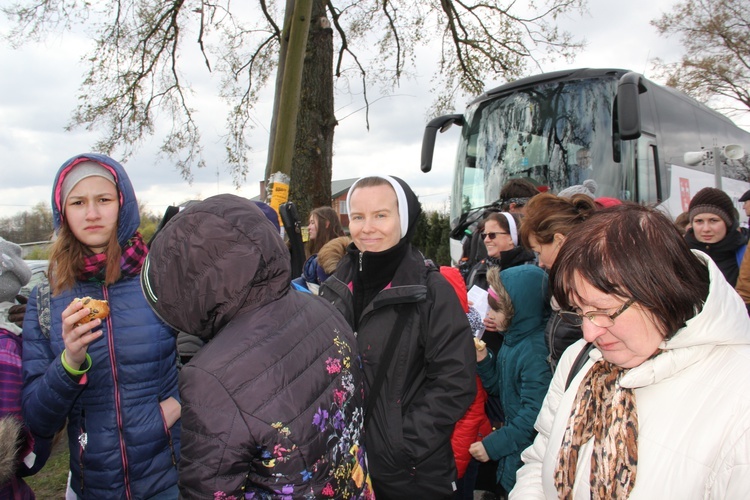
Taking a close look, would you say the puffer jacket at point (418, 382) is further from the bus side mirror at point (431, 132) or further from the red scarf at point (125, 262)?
the bus side mirror at point (431, 132)

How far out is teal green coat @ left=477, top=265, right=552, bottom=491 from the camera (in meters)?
2.40

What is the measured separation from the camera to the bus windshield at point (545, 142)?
6.67m

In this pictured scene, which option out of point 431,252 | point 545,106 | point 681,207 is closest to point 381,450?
point 545,106

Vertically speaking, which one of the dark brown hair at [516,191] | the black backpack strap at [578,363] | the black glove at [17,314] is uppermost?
the dark brown hair at [516,191]

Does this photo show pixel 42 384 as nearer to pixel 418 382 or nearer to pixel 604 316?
pixel 418 382

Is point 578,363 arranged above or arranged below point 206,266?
below

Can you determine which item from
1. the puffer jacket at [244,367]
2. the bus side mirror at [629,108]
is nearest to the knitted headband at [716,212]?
the bus side mirror at [629,108]

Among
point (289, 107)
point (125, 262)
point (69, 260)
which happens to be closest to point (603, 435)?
point (125, 262)

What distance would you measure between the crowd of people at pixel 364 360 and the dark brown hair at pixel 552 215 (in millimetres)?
11

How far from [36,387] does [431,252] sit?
1968 cm

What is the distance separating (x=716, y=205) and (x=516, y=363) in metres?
3.39

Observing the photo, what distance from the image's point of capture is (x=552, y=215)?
2.55m

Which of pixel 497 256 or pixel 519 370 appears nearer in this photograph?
pixel 519 370

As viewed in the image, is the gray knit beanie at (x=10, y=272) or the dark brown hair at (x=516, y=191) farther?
the dark brown hair at (x=516, y=191)
